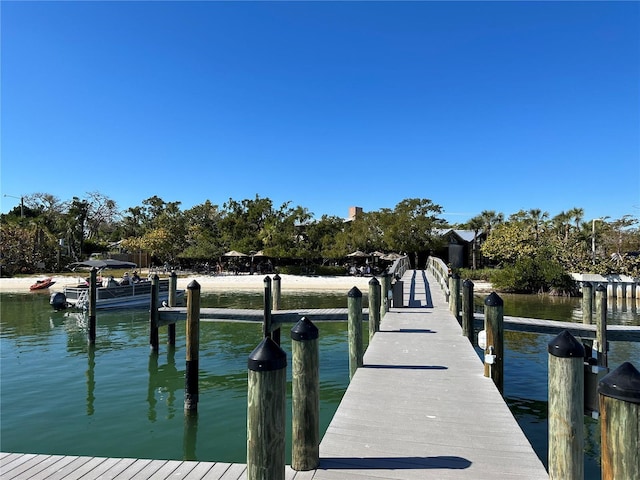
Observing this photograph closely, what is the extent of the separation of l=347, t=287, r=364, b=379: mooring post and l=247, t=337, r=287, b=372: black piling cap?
148 inches

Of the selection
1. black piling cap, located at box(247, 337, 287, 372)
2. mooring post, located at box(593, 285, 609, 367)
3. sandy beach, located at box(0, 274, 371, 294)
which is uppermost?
black piling cap, located at box(247, 337, 287, 372)

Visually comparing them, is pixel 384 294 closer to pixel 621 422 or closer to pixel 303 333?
pixel 303 333

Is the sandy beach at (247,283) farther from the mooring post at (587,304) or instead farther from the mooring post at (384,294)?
the mooring post at (384,294)

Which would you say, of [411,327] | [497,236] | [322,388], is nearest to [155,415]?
[322,388]

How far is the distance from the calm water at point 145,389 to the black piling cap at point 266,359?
545 centimetres

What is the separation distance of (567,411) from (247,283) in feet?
140

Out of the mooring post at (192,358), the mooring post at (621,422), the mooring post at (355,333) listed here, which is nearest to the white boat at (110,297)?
the mooring post at (192,358)

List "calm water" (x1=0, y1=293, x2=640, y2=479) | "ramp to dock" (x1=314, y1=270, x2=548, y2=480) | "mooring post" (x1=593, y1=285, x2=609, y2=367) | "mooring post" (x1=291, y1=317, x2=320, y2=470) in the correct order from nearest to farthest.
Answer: "ramp to dock" (x1=314, y1=270, x2=548, y2=480) → "mooring post" (x1=291, y1=317, x2=320, y2=470) → "calm water" (x1=0, y1=293, x2=640, y2=479) → "mooring post" (x1=593, y1=285, x2=609, y2=367)

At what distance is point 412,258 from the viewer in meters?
52.5

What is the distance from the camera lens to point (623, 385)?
2.56 m

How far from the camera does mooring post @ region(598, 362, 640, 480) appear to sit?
2.53 metres

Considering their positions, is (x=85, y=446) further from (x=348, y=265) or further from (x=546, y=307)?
(x=348, y=265)

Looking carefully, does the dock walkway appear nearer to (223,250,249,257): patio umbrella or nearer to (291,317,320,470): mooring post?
(291,317,320,470): mooring post

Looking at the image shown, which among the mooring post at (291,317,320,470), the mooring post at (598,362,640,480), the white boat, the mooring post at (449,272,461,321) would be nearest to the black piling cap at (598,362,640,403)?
the mooring post at (598,362,640,480)
